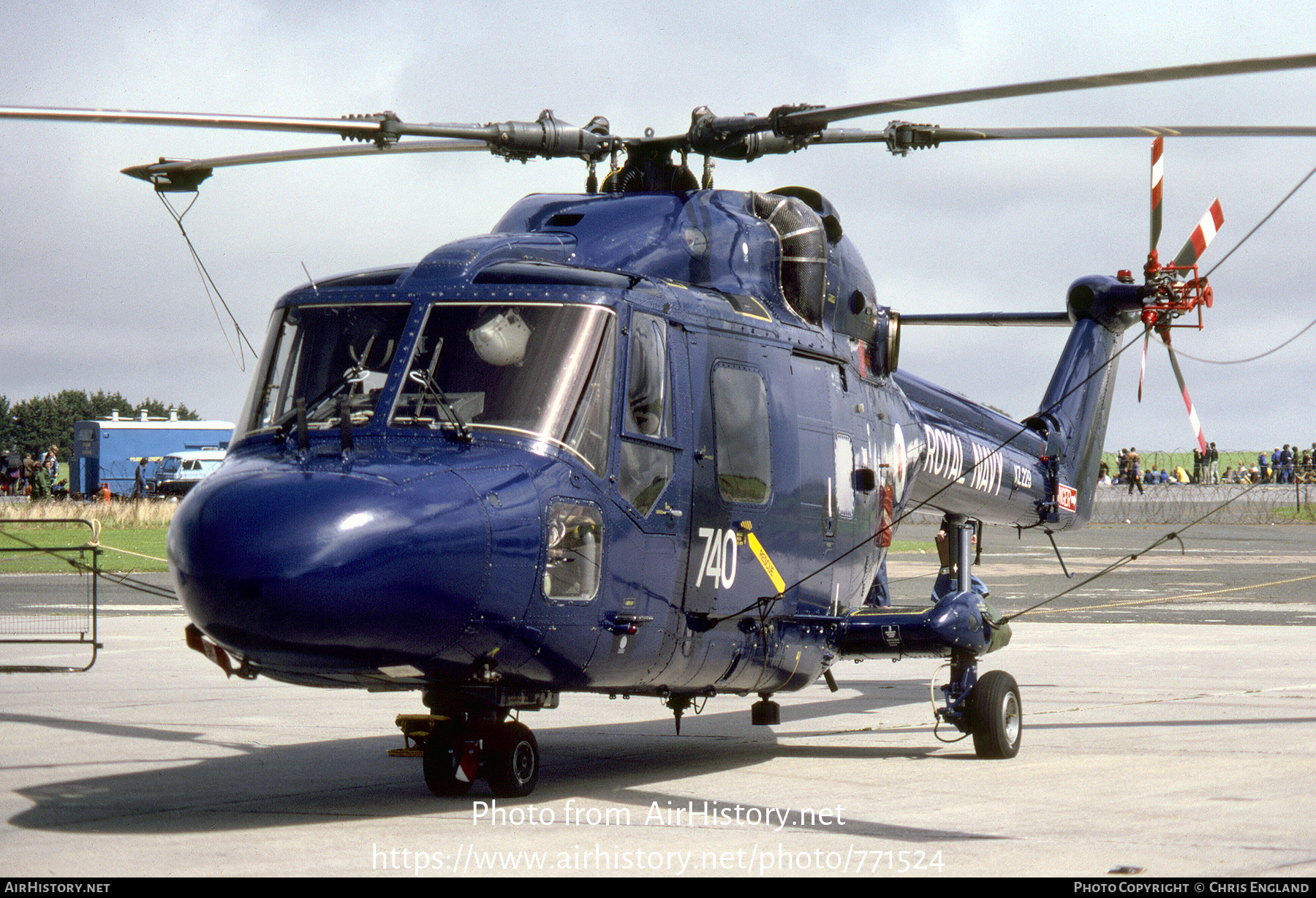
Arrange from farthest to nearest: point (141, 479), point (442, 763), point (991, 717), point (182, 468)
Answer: point (182, 468) → point (141, 479) → point (991, 717) → point (442, 763)

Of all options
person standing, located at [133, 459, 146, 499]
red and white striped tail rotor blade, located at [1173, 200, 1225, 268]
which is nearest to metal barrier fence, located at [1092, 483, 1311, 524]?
person standing, located at [133, 459, 146, 499]

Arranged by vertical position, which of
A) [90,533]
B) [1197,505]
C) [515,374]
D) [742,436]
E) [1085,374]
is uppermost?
[1085,374]

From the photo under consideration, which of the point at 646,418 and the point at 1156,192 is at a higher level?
the point at 1156,192

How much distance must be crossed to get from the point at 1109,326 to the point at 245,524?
37.9 ft

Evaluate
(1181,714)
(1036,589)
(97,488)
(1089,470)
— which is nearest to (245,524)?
(1181,714)

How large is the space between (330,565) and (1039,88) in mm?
4167

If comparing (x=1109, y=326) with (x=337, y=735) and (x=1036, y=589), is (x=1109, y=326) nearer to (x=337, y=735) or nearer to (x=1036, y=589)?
(x=337, y=735)

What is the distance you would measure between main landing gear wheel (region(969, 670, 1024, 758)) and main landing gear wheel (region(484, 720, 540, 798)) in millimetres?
3588

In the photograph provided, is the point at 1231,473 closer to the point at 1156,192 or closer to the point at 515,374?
the point at 1156,192

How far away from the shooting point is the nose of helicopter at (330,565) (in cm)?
652

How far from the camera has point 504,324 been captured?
7875 mm

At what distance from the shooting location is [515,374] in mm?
7785

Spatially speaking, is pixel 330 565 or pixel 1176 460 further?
pixel 1176 460

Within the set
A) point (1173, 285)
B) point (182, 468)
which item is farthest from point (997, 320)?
point (182, 468)
